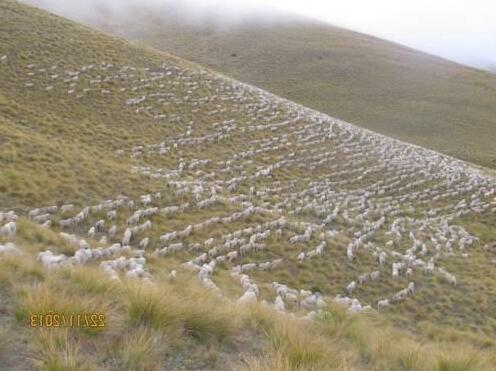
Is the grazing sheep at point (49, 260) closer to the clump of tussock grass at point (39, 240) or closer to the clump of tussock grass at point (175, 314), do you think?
the clump of tussock grass at point (39, 240)

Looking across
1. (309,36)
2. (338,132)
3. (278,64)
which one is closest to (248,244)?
(338,132)

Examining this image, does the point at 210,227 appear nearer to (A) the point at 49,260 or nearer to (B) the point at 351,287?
(B) the point at 351,287

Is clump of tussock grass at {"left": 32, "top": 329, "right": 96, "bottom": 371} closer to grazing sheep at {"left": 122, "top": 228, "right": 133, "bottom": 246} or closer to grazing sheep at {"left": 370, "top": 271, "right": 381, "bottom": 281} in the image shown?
grazing sheep at {"left": 122, "top": 228, "right": 133, "bottom": 246}

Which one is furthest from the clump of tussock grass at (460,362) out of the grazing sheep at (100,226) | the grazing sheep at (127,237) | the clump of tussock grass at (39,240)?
the grazing sheep at (100,226)

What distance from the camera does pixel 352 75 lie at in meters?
84.4

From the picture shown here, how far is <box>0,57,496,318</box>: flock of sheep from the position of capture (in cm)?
1506

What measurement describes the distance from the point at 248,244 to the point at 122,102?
Result: 18.1 m

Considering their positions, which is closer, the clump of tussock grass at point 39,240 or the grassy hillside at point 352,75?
the clump of tussock grass at point 39,240

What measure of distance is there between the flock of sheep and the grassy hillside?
28.3 metres

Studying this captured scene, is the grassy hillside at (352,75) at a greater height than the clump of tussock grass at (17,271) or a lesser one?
greater

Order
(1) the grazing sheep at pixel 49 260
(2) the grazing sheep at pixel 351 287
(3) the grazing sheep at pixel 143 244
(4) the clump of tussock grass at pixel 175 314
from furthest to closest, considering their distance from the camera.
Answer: (2) the grazing sheep at pixel 351 287 < (3) the grazing sheep at pixel 143 244 < (1) the grazing sheep at pixel 49 260 < (4) the clump of tussock grass at pixel 175 314
